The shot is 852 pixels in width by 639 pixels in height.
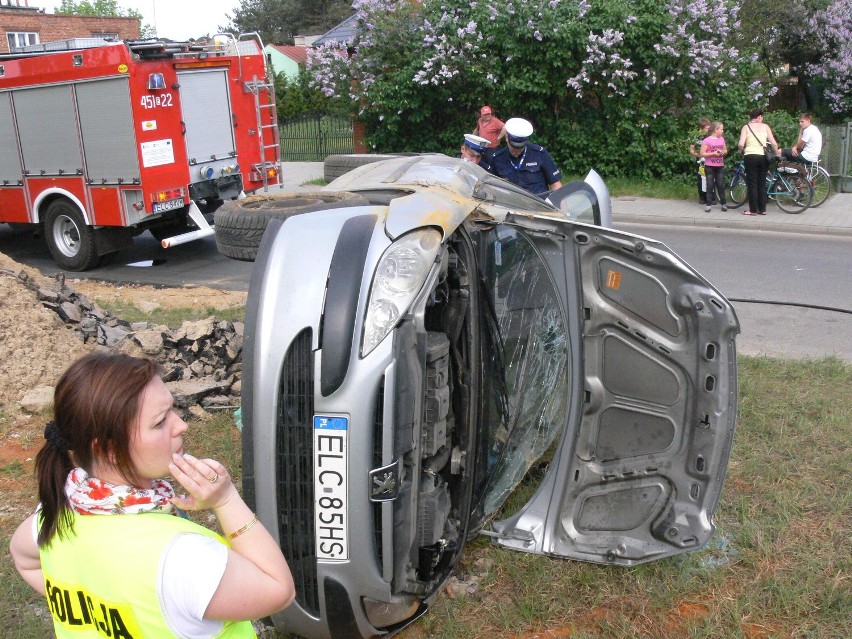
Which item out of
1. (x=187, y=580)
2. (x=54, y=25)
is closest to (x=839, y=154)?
(x=187, y=580)

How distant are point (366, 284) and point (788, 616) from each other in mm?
2187

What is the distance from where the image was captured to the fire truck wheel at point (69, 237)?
450 inches

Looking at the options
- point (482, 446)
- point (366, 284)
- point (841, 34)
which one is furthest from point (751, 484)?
point (841, 34)

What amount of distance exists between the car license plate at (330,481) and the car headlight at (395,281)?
0.85 ft

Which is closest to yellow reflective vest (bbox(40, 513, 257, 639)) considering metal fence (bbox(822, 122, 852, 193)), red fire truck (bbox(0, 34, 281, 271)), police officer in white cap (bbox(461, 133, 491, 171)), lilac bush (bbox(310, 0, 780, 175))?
police officer in white cap (bbox(461, 133, 491, 171))

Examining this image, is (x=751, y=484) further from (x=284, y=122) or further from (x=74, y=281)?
(x=284, y=122)

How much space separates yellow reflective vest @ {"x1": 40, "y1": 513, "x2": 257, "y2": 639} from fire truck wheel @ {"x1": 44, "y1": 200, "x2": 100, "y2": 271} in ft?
34.1

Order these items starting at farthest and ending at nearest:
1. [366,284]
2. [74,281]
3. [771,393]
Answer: [74,281]
[771,393]
[366,284]

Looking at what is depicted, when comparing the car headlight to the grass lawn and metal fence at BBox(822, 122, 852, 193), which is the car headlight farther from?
metal fence at BBox(822, 122, 852, 193)

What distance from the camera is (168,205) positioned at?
1117 cm

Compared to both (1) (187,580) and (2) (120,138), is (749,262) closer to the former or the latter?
(2) (120,138)

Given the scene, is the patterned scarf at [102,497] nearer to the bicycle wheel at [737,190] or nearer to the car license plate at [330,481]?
the car license plate at [330,481]

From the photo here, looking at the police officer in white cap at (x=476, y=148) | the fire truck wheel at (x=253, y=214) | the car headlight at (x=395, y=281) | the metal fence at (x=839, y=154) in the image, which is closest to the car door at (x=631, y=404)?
the car headlight at (x=395, y=281)

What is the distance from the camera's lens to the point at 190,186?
11492 mm
